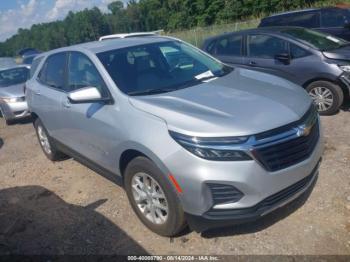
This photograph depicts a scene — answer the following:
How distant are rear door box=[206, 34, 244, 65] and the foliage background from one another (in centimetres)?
1553

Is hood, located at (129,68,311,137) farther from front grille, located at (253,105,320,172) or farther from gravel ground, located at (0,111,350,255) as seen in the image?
gravel ground, located at (0,111,350,255)

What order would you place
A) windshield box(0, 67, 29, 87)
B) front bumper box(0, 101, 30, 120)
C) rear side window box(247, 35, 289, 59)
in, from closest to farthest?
rear side window box(247, 35, 289, 59) < front bumper box(0, 101, 30, 120) < windshield box(0, 67, 29, 87)

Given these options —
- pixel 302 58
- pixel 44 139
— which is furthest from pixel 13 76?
pixel 302 58

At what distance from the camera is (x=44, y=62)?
5.77 metres

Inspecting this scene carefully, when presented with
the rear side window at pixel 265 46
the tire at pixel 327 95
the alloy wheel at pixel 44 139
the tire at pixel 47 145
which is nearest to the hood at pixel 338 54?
the tire at pixel 327 95

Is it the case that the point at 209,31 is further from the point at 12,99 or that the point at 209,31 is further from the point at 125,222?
the point at 125,222

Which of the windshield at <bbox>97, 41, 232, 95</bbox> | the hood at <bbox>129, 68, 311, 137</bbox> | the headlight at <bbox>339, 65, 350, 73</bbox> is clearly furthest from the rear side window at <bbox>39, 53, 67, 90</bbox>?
the headlight at <bbox>339, 65, 350, 73</bbox>

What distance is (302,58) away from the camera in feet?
21.7

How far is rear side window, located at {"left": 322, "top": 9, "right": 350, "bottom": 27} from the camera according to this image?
10.8 metres

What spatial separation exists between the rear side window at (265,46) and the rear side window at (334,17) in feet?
15.4

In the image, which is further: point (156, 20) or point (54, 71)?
point (156, 20)

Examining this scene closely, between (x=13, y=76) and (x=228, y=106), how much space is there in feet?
31.8

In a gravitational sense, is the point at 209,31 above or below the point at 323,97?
below

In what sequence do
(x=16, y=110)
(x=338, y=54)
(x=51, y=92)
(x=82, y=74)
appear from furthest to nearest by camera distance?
(x=16, y=110) → (x=338, y=54) → (x=51, y=92) → (x=82, y=74)
